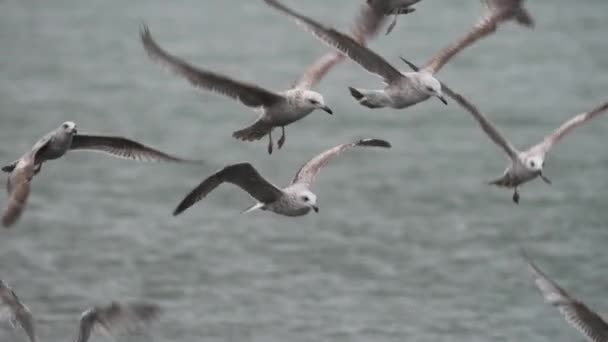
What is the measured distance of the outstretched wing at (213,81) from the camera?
15.4m

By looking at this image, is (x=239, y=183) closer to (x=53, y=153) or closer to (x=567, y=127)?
(x=53, y=153)

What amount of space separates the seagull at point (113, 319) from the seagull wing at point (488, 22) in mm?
3849

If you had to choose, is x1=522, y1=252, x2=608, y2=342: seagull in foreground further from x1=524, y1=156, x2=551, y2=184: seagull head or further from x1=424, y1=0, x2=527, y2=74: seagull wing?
x1=424, y1=0, x2=527, y2=74: seagull wing

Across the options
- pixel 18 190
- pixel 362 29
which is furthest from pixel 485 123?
pixel 18 190

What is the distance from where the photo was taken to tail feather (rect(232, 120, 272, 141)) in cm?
1614

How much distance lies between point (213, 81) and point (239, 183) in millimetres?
987

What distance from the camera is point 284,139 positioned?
16453mm

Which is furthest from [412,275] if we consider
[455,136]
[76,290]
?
[455,136]

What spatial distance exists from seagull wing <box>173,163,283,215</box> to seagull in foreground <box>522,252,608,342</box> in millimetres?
2670

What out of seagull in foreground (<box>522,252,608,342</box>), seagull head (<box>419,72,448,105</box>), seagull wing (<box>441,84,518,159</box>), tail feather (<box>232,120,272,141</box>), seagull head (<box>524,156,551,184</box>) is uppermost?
seagull head (<box>419,72,448,105</box>)

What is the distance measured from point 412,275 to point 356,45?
9.13m

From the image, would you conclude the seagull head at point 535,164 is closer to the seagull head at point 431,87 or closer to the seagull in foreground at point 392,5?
the seagull head at point 431,87

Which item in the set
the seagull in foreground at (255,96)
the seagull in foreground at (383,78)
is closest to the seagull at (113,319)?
the seagull in foreground at (255,96)

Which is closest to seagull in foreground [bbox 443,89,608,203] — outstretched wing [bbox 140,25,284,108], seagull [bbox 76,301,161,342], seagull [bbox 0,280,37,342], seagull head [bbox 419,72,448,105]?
seagull head [bbox 419,72,448,105]
